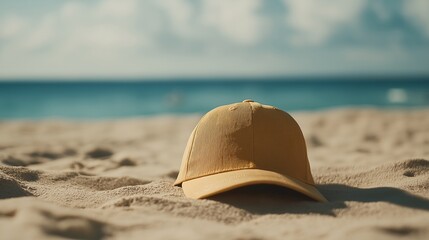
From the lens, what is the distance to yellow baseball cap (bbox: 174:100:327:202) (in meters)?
1.97

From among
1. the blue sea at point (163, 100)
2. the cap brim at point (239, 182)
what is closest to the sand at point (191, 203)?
the cap brim at point (239, 182)

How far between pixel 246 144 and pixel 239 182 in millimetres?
262

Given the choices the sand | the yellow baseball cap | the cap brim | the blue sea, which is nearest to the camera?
the sand

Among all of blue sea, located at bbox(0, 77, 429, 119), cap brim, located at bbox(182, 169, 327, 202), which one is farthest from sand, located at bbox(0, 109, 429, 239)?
blue sea, located at bbox(0, 77, 429, 119)

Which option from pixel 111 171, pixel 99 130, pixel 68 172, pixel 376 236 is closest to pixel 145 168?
pixel 111 171

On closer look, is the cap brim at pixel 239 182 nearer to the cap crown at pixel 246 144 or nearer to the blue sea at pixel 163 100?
the cap crown at pixel 246 144

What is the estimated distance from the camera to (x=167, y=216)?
69.2 inches

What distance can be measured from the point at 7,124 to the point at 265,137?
19.3ft

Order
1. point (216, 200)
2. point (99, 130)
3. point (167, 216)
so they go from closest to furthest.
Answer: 1. point (167, 216)
2. point (216, 200)
3. point (99, 130)

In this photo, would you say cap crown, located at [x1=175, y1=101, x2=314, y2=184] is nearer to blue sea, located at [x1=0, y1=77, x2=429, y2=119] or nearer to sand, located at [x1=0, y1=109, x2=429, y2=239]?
sand, located at [x1=0, y1=109, x2=429, y2=239]

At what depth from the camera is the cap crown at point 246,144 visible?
204 cm

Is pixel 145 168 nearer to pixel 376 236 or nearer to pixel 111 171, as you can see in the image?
pixel 111 171

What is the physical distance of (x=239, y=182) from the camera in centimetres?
184

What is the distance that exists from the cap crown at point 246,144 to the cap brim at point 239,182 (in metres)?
0.06
